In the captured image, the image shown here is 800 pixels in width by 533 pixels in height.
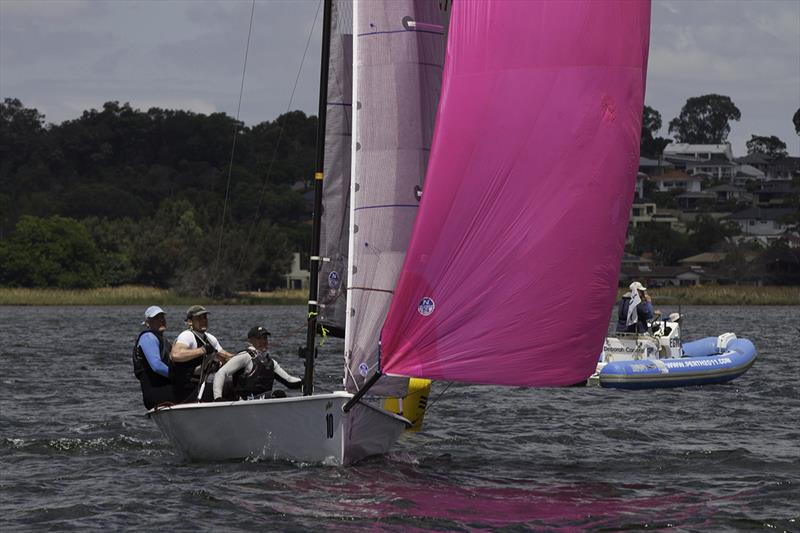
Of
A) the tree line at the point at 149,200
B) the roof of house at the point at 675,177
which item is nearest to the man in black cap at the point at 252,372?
the tree line at the point at 149,200

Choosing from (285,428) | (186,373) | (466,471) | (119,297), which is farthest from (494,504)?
(119,297)

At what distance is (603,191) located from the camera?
13242mm

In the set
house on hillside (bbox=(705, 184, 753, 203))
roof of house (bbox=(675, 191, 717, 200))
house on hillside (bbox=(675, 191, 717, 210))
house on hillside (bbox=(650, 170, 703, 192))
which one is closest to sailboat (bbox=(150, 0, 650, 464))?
house on hillside (bbox=(675, 191, 717, 210))

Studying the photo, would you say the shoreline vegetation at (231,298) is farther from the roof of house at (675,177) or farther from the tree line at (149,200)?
the roof of house at (675,177)

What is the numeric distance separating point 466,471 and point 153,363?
145 inches

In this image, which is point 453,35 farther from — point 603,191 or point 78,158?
point 78,158

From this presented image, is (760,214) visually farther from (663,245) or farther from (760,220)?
(663,245)

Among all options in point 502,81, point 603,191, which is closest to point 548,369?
point 603,191

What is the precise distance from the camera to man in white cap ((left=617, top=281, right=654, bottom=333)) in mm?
27172

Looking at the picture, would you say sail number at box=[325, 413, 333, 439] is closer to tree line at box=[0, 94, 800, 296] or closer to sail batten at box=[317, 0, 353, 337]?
sail batten at box=[317, 0, 353, 337]

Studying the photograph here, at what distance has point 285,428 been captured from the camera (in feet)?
47.9

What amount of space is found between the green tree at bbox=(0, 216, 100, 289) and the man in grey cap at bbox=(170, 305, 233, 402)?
84.5m

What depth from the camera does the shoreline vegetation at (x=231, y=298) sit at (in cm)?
9294

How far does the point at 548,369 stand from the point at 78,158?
163m
